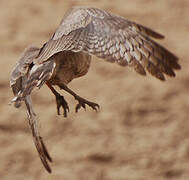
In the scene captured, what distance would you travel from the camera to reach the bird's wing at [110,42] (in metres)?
3.57

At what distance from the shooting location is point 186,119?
836 cm

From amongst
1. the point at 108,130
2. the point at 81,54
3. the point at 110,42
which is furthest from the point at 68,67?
the point at 108,130

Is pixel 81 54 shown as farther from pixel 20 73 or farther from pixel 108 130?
pixel 108 130

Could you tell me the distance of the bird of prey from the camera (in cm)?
351

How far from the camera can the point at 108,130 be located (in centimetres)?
827

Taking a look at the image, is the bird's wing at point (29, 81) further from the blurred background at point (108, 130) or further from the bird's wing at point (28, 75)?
the blurred background at point (108, 130)

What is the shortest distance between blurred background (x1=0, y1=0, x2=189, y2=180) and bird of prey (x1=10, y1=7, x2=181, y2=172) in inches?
170

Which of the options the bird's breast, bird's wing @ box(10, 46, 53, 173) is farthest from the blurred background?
bird's wing @ box(10, 46, 53, 173)

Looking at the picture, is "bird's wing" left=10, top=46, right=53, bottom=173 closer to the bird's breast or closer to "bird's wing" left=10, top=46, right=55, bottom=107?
"bird's wing" left=10, top=46, right=55, bottom=107

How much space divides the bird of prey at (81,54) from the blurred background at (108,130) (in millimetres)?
4306

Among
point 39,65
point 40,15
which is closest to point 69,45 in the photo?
point 39,65

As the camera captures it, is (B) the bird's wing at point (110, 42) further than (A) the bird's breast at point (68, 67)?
No

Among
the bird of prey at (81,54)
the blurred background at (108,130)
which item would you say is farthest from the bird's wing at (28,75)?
the blurred background at (108,130)

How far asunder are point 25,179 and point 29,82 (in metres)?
4.89
